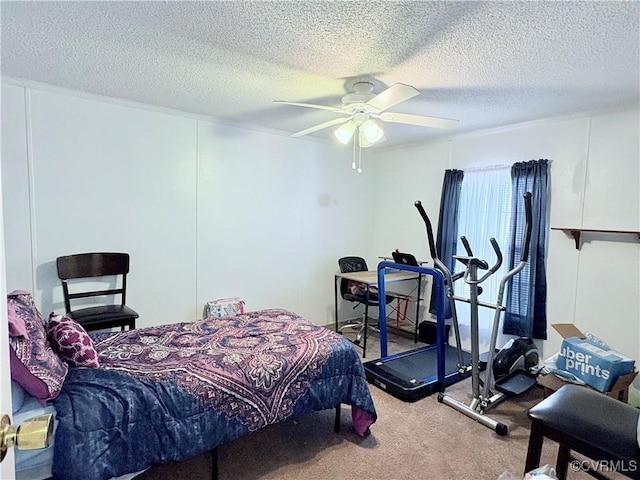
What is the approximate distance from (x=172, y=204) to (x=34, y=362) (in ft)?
6.85

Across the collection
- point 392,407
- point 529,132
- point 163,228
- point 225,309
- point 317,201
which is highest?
point 529,132

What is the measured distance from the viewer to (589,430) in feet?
5.17

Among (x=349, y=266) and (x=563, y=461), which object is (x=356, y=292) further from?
(x=563, y=461)

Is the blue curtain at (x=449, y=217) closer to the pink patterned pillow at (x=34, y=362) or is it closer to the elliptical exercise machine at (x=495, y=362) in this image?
the elliptical exercise machine at (x=495, y=362)

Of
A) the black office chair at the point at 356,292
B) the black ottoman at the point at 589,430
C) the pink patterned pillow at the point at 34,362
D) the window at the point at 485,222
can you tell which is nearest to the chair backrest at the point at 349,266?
the black office chair at the point at 356,292

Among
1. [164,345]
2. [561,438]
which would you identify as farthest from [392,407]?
[164,345]

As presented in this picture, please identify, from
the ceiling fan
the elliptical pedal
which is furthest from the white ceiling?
the elliptical pedal

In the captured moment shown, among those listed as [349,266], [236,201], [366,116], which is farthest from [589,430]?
[236,201]

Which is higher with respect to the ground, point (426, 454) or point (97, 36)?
point (97, 36)

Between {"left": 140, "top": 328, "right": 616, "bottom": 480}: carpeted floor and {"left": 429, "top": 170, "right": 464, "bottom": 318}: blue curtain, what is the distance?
157 cm

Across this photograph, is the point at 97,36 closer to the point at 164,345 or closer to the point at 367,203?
the point at 164,345

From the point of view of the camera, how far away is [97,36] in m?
1.96

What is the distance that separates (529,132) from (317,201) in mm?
2318

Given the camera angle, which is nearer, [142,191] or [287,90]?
[287,90]
